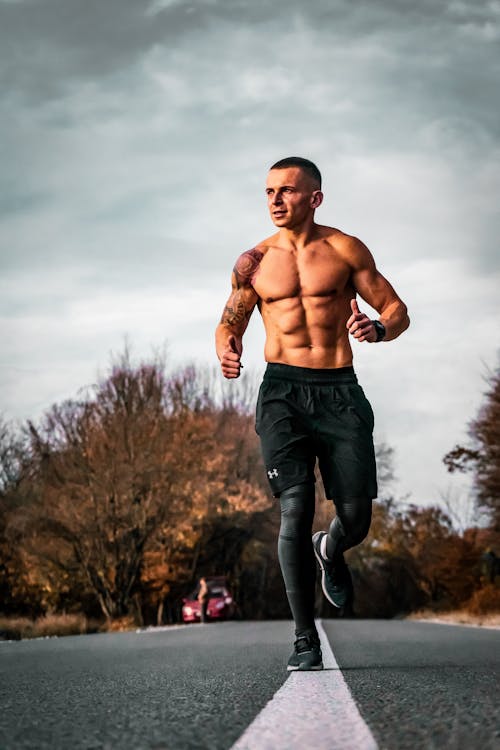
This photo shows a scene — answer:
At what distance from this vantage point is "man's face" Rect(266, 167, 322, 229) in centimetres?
530

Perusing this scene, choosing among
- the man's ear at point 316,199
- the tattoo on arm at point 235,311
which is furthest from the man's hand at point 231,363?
the man's ear at point 316,199

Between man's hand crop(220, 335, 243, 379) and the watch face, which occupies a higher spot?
the watch face

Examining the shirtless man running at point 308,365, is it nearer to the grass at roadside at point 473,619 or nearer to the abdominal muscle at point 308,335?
the abdominal muscle at point 308,335

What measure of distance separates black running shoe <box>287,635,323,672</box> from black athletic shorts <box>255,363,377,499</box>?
73cm

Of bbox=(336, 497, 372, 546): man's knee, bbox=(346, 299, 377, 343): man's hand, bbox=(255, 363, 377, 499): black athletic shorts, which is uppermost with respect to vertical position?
bbox=(346, 299, 377, 343): man's hand

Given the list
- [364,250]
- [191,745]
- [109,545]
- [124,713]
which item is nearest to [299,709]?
[124,713]

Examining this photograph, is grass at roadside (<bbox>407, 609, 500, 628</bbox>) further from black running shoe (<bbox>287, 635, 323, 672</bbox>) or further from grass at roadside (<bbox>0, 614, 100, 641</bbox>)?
black running shoe (<bbox>287, 635, 323, 672</bbox>)

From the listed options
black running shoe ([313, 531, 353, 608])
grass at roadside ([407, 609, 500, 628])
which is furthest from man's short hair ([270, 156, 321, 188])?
grass at roadside ([407, 609, 500, 628])

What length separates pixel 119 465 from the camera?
25.8 meters

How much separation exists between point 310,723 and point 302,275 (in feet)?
10.3

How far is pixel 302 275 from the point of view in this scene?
5.30 m

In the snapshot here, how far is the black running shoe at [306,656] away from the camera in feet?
15.1

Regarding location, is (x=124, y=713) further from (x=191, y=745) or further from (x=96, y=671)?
(x=96, y=671)

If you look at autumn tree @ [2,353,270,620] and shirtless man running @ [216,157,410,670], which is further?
autumn tree @ [2,353,270,620]
